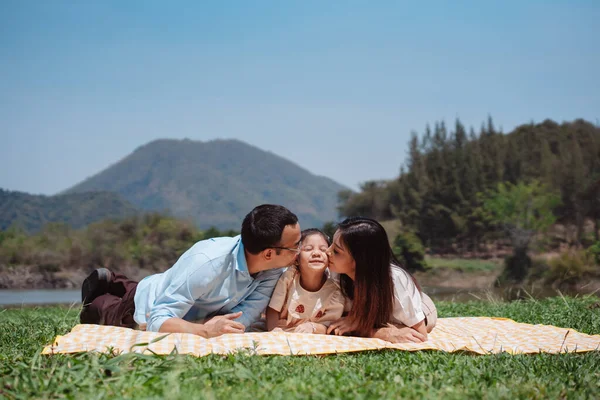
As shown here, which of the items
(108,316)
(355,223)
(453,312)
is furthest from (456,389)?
(453,312)

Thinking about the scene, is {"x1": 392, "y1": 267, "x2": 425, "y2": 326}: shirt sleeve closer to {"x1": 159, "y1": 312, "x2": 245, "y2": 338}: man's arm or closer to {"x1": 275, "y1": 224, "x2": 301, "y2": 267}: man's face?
{"x1": 275, "y1": 224, "x2": 301, "y2": 267}: man's face

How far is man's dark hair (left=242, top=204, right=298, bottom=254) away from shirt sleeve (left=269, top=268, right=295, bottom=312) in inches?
18.0

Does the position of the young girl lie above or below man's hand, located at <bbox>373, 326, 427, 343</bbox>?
above

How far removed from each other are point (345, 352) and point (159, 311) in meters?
1.41

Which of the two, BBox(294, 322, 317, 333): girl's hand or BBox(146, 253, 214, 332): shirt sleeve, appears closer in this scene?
BBox(146, 253, 214, 332): shirt sleeve

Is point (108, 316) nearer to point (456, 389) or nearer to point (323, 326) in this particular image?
point (323, 326)

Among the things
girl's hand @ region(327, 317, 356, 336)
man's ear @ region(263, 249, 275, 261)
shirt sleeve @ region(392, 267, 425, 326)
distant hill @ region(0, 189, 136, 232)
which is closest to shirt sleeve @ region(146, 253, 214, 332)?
man's ear @ region(263, 249, 275, 261)

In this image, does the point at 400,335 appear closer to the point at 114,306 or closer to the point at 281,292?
the point at 281,292

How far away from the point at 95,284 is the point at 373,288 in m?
2.55

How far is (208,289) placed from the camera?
466 cm

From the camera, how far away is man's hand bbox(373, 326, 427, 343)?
457 centimetres

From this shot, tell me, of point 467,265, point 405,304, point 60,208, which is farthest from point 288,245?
point 60,208

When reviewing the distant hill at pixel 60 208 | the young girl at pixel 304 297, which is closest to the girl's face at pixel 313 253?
the young girl at pixel 304 297

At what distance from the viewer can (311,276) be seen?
195 inches
